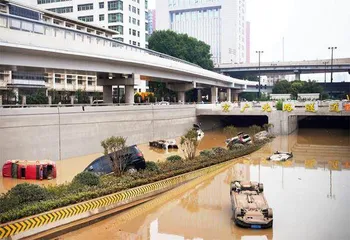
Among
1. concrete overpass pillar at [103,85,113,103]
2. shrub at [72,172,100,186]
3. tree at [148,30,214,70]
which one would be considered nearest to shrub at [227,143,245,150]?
concrete overpass pillar at [103,85,113,103]

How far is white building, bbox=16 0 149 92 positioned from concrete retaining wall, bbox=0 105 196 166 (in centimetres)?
3220

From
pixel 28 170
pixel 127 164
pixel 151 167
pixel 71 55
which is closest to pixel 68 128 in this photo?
pixel 71 55

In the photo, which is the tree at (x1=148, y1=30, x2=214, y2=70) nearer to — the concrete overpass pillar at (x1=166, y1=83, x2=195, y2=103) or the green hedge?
the concrete overpass pillar at (x1=166, y1=83, x2=195, y2=103)

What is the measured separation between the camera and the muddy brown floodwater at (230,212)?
14.6 m

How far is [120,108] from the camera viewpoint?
125 feet

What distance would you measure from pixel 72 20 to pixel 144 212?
5532 cm

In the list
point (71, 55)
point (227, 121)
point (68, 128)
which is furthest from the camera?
point (227, 121)

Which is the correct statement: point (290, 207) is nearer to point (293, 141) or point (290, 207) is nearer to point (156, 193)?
point (156, 193)

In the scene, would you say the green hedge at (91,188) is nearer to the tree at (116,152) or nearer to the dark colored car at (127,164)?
the tree at (116,152)

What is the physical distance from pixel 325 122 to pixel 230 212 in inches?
2023

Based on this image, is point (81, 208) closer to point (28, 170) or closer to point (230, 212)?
point (230, 212)

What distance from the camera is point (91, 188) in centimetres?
1720

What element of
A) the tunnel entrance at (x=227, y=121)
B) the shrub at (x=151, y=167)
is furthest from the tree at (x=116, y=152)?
the tunnel entrance at (x=227, y=121)

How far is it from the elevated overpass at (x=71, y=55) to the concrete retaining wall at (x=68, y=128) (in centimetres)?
364
